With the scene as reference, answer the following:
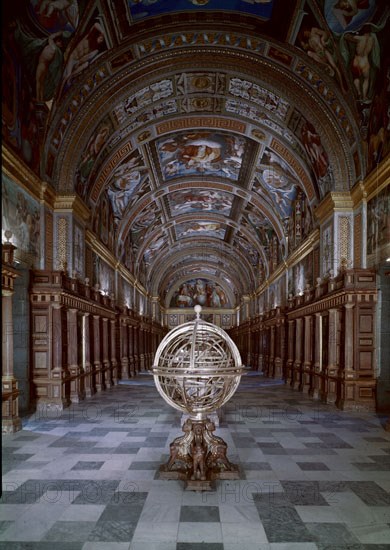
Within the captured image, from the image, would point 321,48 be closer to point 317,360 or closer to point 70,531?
point 317,360

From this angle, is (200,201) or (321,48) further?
(200,201)

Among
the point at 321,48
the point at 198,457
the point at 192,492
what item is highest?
the point at 321,48

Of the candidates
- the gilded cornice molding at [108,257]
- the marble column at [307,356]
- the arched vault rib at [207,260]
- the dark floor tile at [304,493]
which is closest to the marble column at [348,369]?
the marble column at [307,356]

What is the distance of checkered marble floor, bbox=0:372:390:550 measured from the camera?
5039mm

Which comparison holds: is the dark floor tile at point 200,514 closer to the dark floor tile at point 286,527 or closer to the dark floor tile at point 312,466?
the dark floor tile at point 286,527

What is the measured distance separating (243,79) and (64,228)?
312 inches

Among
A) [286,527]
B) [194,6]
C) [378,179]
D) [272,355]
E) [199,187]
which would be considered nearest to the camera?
[286,527]

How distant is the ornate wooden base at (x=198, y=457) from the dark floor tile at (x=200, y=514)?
0.96 metres

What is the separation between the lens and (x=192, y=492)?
648 centimetres

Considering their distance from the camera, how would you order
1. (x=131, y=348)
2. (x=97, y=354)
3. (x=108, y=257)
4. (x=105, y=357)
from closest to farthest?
(x=97, y=354) → (x=105, y=357) → (x=108, y=257) → (x=131, y=348)

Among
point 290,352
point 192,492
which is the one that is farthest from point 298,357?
point 192,492

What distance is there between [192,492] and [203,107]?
1503cm

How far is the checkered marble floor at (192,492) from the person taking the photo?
5.04m

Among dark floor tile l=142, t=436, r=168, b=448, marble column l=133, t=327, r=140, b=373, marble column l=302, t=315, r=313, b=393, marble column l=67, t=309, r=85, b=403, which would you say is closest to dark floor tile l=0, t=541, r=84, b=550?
dark floor tile l=142, t=436, r=168, b=448
